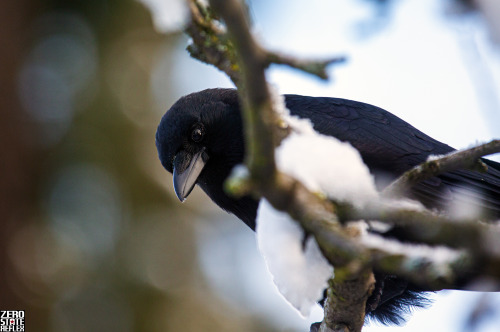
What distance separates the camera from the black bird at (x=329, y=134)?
3.37 m

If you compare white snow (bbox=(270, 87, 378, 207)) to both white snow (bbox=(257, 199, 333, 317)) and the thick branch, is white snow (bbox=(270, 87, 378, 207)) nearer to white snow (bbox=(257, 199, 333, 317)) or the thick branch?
the thick branch

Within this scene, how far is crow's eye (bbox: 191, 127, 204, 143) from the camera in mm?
3689

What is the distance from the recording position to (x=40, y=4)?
848cm

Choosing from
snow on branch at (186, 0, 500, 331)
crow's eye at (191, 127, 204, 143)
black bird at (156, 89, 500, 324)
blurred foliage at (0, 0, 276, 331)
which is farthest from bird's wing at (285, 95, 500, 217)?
blurred foliage at (0, 0, 276, 331)

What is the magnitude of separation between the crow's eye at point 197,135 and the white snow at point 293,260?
5.28 ft

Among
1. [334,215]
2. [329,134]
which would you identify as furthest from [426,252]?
[329,134]

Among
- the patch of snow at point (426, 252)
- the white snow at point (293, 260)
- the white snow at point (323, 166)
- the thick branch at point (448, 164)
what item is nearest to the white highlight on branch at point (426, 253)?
the patch of snow at point (426, 252)

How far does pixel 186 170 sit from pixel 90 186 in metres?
4.04

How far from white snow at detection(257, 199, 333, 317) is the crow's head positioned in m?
1.46

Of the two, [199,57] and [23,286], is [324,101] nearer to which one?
[199,57]

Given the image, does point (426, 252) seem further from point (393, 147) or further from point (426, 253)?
point (393, 147)

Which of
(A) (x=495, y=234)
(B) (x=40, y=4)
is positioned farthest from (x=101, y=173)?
A: (A) (x=495, y=234)

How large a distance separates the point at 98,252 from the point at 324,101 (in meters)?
4.05

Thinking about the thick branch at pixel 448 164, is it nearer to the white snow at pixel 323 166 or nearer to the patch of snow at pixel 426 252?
the white snow at pixel 323 166
